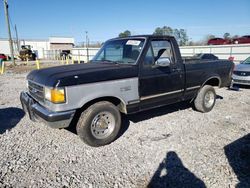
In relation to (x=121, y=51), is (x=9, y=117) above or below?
below

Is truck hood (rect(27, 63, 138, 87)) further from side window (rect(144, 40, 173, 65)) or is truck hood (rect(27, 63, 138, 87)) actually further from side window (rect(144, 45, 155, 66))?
side window (rect(144, 40, 173, 65))

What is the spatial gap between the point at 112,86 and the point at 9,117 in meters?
3.42

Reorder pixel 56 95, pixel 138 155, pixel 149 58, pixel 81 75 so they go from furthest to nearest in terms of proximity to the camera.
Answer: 1. pixel 149 58
2. pixel 138 155
3. pixel 81 75
4. pixel 56 95

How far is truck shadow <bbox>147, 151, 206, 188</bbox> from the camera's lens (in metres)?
2.82

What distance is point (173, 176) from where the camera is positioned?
2.99 m

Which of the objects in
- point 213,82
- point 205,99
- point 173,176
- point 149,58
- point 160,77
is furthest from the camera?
point 213,82

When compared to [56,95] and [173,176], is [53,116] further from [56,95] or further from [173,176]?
[173,176]

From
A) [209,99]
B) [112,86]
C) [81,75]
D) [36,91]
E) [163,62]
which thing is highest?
[163,62]

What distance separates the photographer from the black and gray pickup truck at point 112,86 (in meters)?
3.38

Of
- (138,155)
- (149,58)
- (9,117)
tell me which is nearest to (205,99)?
(149,58)

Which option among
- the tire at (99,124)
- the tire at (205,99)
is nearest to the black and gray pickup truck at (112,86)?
the tire at (99,124)

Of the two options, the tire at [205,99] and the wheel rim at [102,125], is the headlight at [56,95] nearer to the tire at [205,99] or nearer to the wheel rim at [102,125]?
the wheel rim at [102,125]

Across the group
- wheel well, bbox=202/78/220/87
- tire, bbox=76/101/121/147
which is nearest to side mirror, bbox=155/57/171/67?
tire, bbox=76/101/121/147

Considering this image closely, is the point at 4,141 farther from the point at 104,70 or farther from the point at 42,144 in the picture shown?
the point at 104,70
